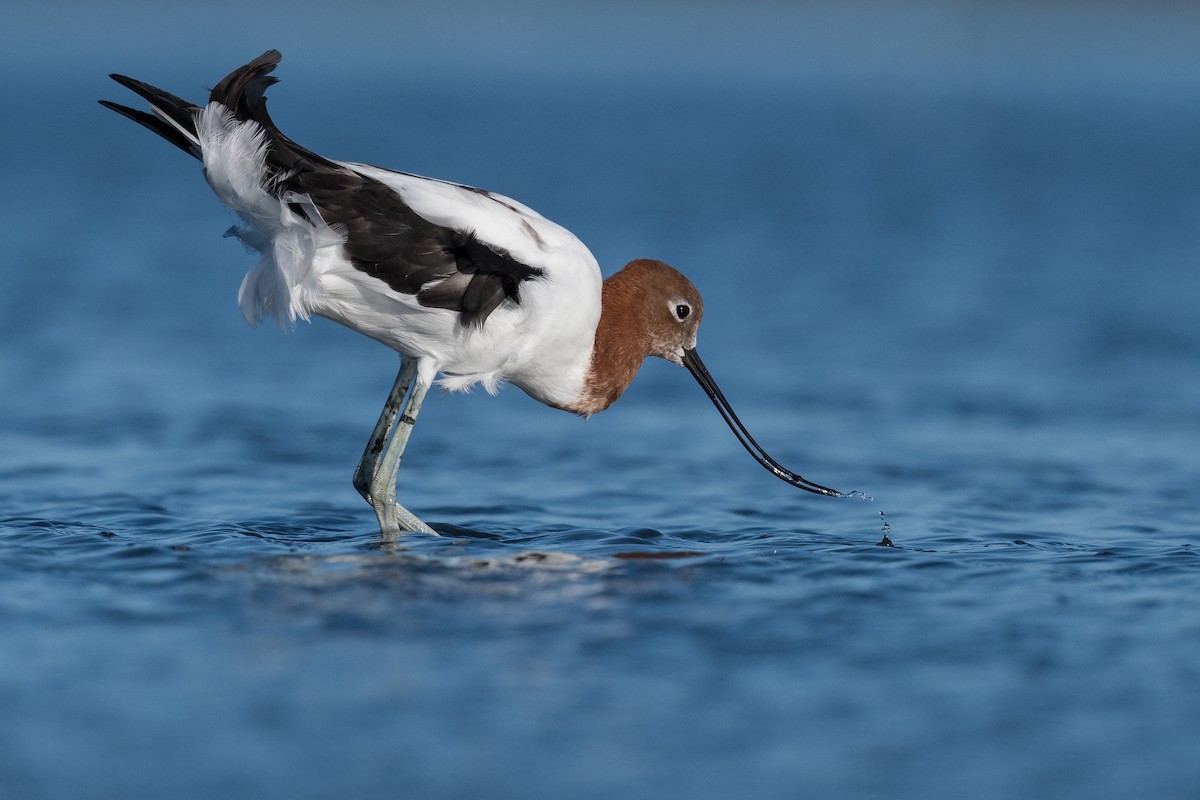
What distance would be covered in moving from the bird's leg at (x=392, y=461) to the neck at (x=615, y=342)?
0.77m

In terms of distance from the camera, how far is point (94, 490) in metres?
8.64

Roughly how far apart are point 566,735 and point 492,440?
561 centimetres

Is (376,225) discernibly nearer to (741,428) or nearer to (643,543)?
(643,543)

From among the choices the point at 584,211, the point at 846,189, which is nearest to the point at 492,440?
the point at 584,211

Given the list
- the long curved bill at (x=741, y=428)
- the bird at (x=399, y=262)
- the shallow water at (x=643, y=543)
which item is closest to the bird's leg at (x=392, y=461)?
the bird at (x=399, y=262)

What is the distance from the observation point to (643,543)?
7.68 m

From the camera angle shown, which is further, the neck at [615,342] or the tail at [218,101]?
the neck at [615,342]

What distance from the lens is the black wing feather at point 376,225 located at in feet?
22.8

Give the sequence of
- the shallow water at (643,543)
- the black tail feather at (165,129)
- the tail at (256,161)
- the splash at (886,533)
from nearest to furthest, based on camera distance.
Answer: the shallow water at (643,543) → the tail at (256,161) → the black tail feather at (165,129) → the splash at (886,533)

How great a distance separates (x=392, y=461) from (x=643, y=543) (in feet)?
4.00

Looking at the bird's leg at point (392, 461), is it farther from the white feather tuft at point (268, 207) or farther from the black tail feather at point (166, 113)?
the black tail feather at point (166, 113)

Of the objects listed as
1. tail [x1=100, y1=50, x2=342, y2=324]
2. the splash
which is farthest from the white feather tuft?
the splash

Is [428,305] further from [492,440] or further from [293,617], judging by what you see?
[492,440]

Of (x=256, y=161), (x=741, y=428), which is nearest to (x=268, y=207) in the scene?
(x=256, y=161)
